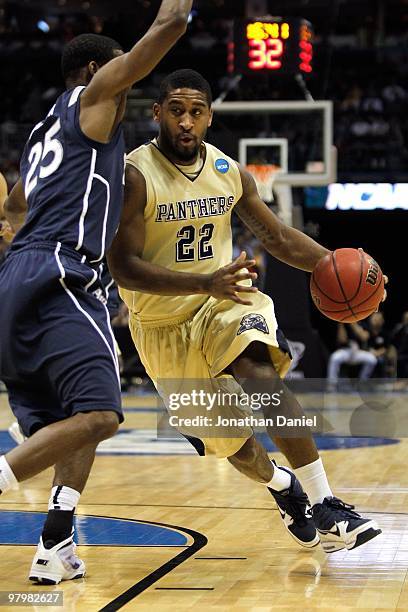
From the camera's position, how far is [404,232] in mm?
23219

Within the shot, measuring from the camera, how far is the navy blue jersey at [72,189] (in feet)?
13.3

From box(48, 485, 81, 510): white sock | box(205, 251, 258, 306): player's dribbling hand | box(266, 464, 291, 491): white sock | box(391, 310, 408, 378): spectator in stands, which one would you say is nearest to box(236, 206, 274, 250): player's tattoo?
box(205, 251, 258, 306): player's dribbling hand

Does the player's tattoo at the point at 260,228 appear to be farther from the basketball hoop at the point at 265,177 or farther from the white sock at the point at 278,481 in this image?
the basketball hoop at the point at 265,177

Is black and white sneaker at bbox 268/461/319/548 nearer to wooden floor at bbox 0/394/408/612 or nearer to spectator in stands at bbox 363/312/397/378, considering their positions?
wooden floor at bbox 0/394/408/612

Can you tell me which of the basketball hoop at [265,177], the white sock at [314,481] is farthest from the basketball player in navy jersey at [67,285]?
the basketball hoop at [265,177]

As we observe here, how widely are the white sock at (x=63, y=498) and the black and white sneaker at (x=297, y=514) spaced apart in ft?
3.83

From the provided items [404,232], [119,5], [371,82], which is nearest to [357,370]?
[404,232]

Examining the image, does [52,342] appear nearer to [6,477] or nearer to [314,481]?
[6,477]

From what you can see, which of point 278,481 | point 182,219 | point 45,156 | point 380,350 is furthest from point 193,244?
point 380,350

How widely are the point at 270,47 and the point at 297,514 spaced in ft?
29.9

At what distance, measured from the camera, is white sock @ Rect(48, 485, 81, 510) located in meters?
4.27

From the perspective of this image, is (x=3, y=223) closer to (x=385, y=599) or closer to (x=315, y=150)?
(x=385, y=599)

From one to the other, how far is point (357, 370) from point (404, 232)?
7.55 meters

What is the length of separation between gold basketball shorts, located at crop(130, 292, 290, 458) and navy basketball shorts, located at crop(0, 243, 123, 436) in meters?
0.87
